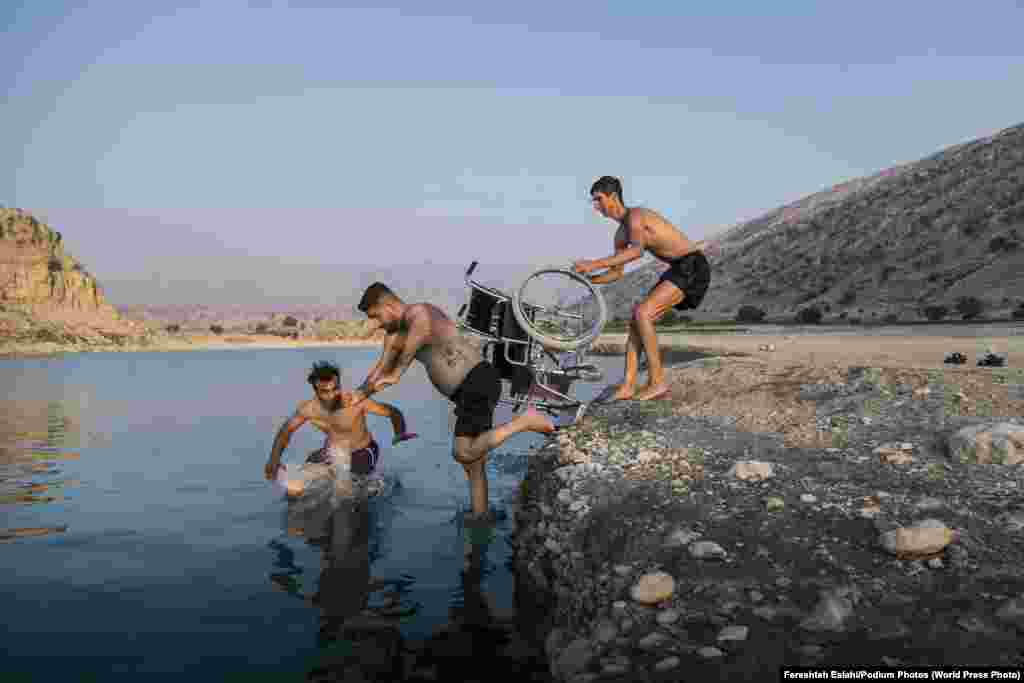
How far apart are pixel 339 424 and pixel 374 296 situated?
2673 millimetres

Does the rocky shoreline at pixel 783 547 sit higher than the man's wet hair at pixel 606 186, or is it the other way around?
the man's wet hair at pixel 606 186

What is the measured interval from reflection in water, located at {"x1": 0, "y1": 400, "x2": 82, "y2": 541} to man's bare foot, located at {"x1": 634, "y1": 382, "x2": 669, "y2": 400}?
6.58m

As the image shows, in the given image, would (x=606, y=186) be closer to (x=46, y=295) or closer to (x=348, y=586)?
(x=348, y=586)

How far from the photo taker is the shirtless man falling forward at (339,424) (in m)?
8.56

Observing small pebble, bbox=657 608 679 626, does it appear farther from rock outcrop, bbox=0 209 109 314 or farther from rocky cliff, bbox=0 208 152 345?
rock outcrop, bbox=0 209 109 314

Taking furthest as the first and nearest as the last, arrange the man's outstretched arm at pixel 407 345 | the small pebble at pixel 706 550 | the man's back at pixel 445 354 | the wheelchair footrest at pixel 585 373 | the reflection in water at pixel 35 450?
the reflection in water at pixel 35 450
the wheelchair footrest at pixel 585 373
the man's back at pixel 445 354
the man's outstretched arm at pixel 407 345
the small pebble at pixel 706 550

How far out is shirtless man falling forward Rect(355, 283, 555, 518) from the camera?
6809mm

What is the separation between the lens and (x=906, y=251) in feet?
145

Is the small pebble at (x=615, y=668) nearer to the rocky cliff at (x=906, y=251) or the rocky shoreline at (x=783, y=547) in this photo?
the rocky shoreline at (x=783, y=547)

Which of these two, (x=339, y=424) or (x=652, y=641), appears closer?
(x=652, y=641)

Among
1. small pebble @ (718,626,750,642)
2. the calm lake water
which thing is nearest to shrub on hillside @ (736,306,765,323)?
the calm lake water

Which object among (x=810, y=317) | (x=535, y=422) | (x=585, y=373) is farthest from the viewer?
(x=810, y=317)

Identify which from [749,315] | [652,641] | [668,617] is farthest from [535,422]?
[749,315]

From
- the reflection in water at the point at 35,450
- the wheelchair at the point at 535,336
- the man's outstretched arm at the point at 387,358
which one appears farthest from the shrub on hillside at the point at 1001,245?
the reflection in water at the point at 35,450
